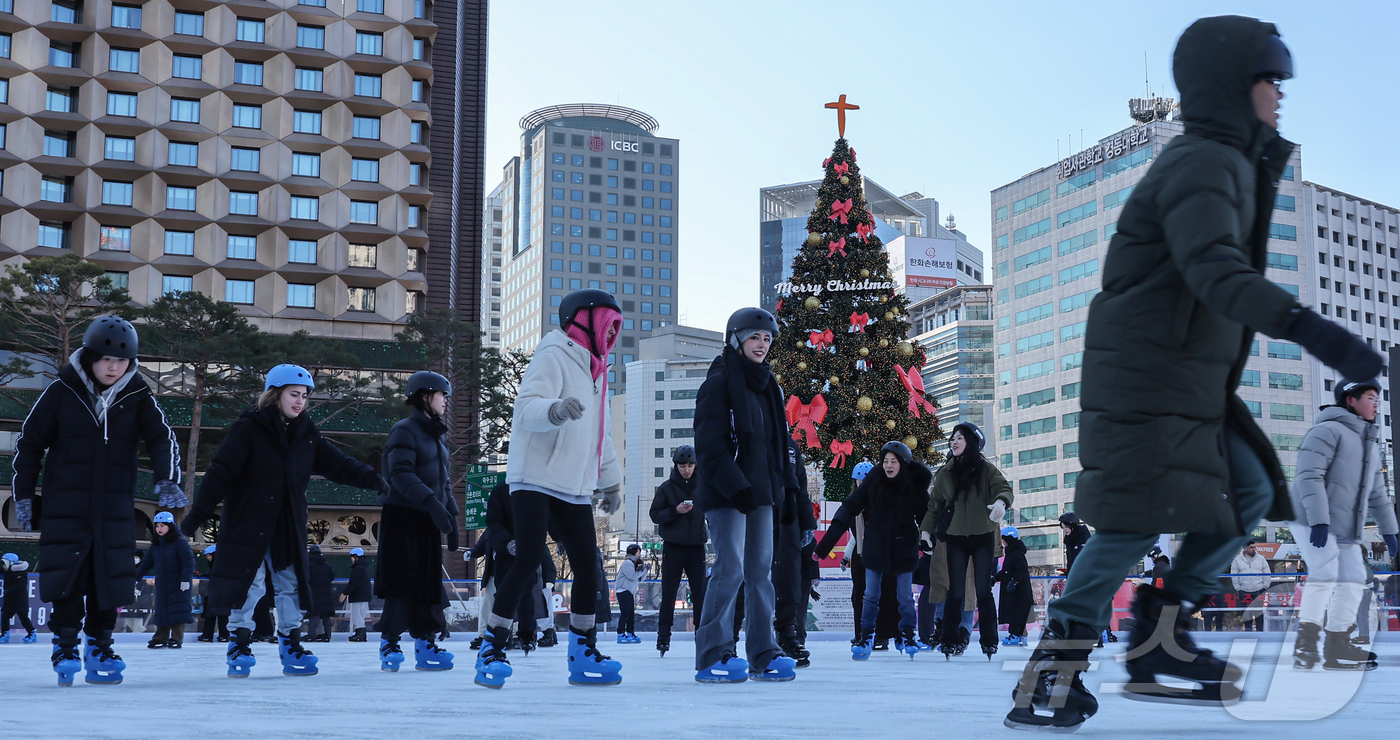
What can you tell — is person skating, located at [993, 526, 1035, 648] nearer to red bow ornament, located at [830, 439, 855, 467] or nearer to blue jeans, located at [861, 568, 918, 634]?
blue jeans, located at [861, 568, 918, 634]

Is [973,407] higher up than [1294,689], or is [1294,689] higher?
[973,407]

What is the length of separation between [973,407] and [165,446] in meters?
105

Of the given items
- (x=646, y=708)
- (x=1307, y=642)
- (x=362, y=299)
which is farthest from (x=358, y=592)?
(x=362, y=299)

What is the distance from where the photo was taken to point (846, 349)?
23.0m

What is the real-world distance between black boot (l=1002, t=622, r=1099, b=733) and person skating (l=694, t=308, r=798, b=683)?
233 cm

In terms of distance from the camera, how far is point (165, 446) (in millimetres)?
6582

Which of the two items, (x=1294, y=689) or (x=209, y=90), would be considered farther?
(x=209, y=90)

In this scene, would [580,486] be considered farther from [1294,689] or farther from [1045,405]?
[1045,405]

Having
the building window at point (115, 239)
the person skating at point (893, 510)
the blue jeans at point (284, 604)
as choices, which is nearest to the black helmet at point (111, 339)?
the blue jeans at point (284, 604)

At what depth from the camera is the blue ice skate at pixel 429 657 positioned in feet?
27.0

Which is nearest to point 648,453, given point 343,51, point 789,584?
point 343,51

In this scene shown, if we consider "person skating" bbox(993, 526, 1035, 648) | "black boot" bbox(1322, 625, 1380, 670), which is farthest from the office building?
"black boot" bbox(1322, 625, 1380, 670)

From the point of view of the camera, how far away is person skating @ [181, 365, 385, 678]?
716cm

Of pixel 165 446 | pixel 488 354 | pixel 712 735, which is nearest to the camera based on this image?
pixel 712 735
